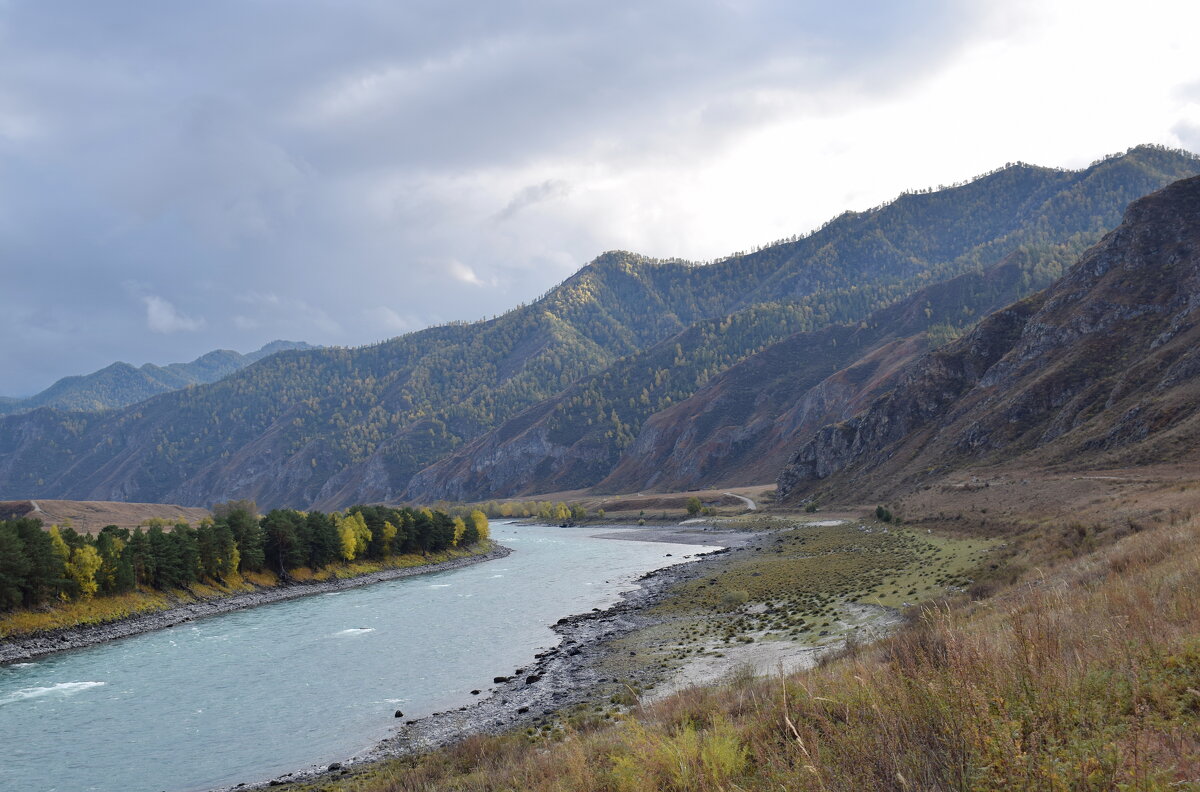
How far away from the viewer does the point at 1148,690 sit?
7.54 metres

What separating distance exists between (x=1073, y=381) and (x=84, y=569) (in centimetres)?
11822

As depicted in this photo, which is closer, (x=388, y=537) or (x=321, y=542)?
(x=321, y=542)

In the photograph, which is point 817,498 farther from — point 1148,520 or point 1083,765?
point 1083,765

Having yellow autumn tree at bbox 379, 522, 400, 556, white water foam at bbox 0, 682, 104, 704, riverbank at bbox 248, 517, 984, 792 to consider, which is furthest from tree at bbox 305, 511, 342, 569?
white water foam at bbox 0, 682, 104, 704

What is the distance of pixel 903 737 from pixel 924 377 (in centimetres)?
14433

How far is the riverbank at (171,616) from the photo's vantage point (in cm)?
4937

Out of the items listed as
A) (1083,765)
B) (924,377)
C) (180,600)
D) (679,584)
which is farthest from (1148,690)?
(924,377)

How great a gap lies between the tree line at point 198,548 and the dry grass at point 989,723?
58.2 metres

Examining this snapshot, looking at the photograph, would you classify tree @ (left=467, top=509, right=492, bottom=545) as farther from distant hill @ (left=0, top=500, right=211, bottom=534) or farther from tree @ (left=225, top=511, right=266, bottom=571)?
distant hill @ (left=0, top=500, right=211, bottom=534)

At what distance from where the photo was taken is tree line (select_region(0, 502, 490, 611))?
176 feet

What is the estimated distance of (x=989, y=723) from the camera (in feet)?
20.2

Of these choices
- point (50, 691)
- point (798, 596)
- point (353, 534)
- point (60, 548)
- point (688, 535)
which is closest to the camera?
point (50, 691)

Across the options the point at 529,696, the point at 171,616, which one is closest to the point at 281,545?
the point at 171,616

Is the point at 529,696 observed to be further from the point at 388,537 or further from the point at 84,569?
the point at 388,537
